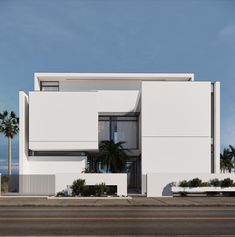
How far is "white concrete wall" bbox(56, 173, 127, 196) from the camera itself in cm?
3384

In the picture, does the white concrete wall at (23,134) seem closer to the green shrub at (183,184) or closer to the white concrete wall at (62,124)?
the white concrete wall at (62,124)

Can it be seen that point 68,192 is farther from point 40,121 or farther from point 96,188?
point 40,121

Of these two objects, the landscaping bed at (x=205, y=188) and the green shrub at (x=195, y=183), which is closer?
the landscaping bed at (x=205, y=188)

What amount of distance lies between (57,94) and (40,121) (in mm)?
3064

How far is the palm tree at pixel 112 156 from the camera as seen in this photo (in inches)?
1713

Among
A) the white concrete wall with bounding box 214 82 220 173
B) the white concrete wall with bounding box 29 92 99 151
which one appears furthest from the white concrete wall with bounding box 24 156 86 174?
the white concrete wall with bounding box 214 82 220 173

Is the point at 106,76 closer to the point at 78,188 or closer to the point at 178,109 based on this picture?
the point at 178,109

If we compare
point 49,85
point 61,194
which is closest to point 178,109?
point 61,194

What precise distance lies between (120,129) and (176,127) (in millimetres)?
8896

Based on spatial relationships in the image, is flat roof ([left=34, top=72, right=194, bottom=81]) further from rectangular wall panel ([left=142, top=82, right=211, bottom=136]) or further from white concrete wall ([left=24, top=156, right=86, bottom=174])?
white concrete wall ([left=24, top=156, right=86, bottom=174])

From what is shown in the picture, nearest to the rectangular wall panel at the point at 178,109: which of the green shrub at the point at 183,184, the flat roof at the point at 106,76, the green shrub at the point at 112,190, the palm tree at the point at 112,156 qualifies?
the palm tree at the point at 112,156

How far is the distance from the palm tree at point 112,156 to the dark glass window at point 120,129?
2.53 metres

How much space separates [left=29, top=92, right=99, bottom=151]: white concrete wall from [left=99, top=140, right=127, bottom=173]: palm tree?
9.64 feet

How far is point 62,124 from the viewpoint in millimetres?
41344
